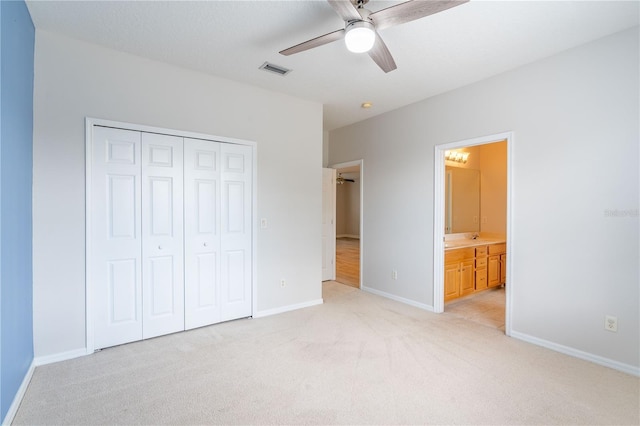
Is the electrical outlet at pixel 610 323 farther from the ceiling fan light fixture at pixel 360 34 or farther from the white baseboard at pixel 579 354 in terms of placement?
the ceiling fan light fixture at pixel 360 34

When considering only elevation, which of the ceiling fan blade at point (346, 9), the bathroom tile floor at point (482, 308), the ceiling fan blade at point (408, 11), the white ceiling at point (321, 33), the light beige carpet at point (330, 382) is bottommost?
the light beige carpet at point (330, 382)

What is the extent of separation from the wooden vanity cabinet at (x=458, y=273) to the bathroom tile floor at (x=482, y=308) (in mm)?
137

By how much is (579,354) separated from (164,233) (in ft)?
13.1

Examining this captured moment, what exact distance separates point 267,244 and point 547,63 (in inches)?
134

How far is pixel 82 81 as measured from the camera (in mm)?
2689

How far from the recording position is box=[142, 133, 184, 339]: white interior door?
118 inches

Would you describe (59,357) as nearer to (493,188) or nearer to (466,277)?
(466,277)

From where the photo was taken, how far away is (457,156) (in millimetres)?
4973

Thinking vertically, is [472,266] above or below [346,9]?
below

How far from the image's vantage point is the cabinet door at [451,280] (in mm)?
4027

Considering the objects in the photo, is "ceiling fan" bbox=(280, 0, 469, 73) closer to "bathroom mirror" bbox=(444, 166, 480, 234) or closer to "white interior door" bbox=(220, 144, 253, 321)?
"white interior door" bbox=(220, 144, 253, 321)

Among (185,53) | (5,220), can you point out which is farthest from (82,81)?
(5,220)

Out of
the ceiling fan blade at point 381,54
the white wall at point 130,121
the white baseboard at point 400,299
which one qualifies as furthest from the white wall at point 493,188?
the ceiling fan blade at point 381,54

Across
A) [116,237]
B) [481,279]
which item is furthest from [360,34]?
[481,279]
